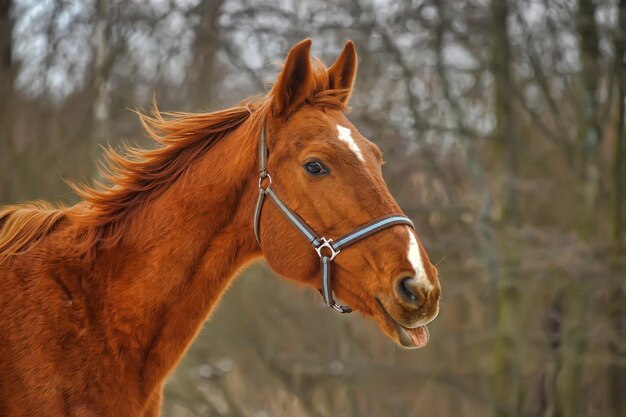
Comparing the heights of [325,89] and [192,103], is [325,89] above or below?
above

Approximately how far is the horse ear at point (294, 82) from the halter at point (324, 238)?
169 millimetres

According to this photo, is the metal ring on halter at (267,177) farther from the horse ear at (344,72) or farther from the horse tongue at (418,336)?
the horse tongue at (418,336)

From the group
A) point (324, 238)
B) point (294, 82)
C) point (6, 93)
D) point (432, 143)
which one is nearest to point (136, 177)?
point (294, 82)

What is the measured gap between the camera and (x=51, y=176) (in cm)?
971

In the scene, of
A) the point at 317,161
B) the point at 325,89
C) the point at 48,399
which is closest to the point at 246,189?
the point at 317,161

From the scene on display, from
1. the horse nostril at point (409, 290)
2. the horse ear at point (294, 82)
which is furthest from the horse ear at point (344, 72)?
the horse nostril at point (409, 290)

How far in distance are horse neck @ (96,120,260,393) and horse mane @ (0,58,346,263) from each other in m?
0.08

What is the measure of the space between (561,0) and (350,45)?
7709mm

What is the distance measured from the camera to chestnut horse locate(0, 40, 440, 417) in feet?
9.61

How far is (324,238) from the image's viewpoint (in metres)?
3.09

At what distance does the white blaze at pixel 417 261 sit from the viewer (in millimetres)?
2771

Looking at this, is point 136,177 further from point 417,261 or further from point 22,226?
point 417,261

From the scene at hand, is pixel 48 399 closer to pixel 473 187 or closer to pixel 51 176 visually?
pixel 51 176

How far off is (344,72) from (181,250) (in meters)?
1.27
